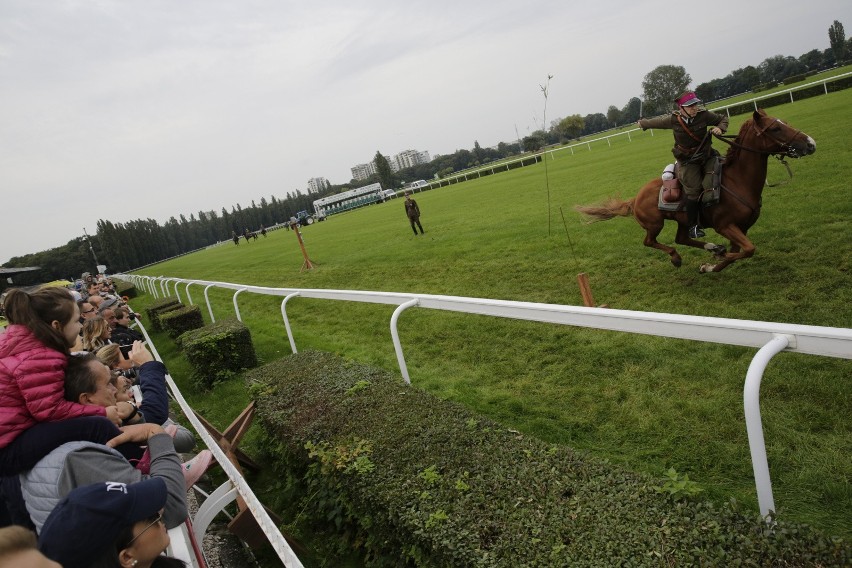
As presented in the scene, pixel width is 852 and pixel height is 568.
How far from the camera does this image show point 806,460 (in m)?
2.52

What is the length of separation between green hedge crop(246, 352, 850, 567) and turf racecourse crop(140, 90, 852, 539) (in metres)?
1.14

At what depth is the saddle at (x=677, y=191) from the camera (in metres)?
5.36

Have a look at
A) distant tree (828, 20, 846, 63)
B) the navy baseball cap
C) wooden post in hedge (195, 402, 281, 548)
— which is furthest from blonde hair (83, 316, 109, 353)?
distant tree (828, 20, 846, 63)

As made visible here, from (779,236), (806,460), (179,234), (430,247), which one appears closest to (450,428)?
(806,460)

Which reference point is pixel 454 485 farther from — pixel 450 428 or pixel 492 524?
pixel 450 428

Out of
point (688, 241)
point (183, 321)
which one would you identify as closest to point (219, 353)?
point (183, 321)

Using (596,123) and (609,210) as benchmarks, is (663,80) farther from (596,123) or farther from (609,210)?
(609,210)

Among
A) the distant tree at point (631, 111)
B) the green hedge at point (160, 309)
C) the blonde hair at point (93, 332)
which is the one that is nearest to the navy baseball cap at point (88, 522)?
the blonde hair at point (93, 332)

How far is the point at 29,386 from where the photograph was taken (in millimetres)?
1920

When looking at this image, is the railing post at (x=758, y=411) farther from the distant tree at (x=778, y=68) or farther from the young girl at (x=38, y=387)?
the distant tree at (x=778, y=68)

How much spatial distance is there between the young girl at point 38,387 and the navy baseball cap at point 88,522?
1.83ft

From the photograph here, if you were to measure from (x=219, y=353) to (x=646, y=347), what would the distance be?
16.4ft

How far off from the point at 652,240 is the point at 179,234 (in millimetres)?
120650

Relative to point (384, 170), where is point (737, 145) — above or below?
below
